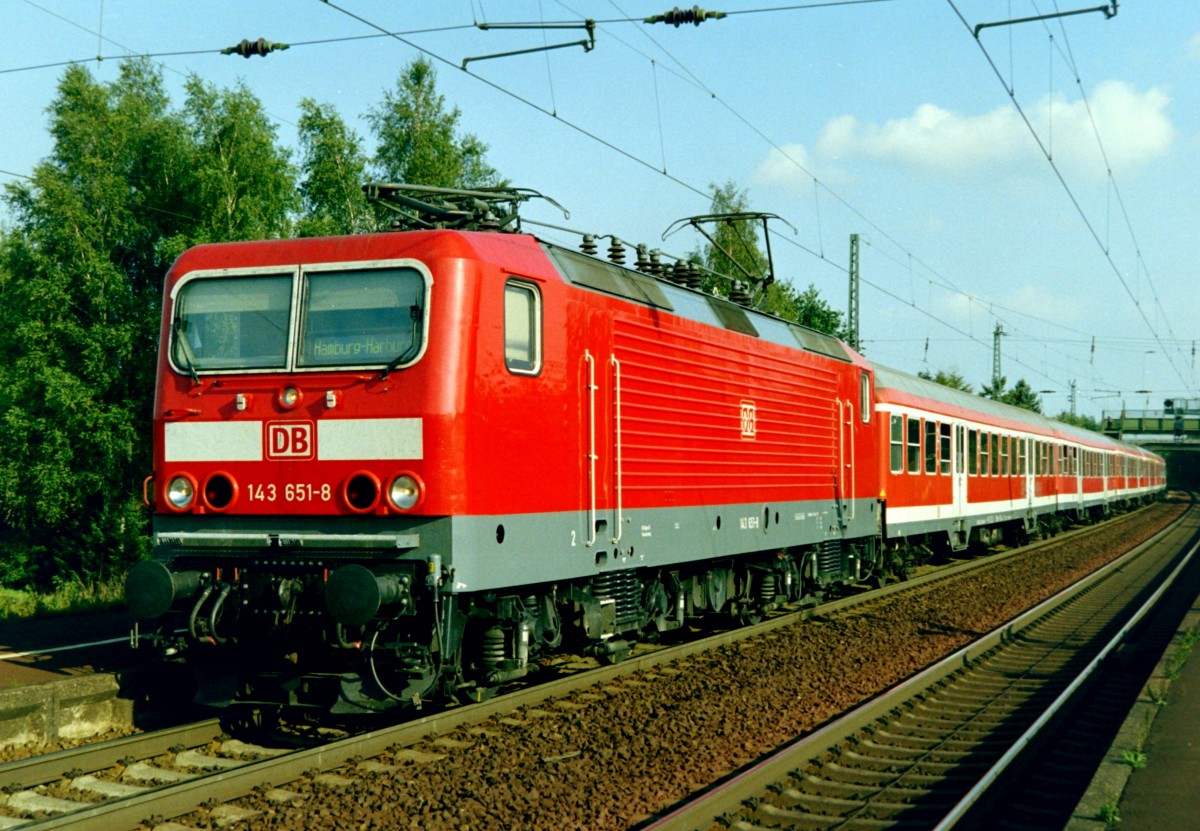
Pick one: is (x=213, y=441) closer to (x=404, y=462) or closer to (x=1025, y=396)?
(x=404, y=462)

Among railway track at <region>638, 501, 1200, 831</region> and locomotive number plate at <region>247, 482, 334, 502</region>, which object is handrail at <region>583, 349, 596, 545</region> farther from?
railway track at <region>638, 501, 1200, 831</region>

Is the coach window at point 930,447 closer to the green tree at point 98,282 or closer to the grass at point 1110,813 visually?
the grass at point 1110,813

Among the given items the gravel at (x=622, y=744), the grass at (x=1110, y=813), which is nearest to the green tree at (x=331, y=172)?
the gravel at (x=622, y=744)

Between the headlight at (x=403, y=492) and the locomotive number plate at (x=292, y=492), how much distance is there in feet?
1.59

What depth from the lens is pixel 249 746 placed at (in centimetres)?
850

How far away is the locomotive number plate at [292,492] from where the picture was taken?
845cm

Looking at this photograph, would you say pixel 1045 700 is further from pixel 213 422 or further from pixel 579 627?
pixel 213 422

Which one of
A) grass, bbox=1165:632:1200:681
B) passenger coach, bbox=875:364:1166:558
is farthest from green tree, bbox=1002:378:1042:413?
grass, bbox=1165:632:1200:681

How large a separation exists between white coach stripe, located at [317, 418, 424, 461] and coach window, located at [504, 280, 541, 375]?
986mm

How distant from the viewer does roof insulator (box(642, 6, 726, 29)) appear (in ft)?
41.5

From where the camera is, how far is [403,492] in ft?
27.1

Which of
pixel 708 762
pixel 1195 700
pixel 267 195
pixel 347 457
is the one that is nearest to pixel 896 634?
pixel 1195 700

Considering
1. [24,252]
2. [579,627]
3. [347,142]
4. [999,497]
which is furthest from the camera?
[347,142]

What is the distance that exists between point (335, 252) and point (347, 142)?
91.0 feet
